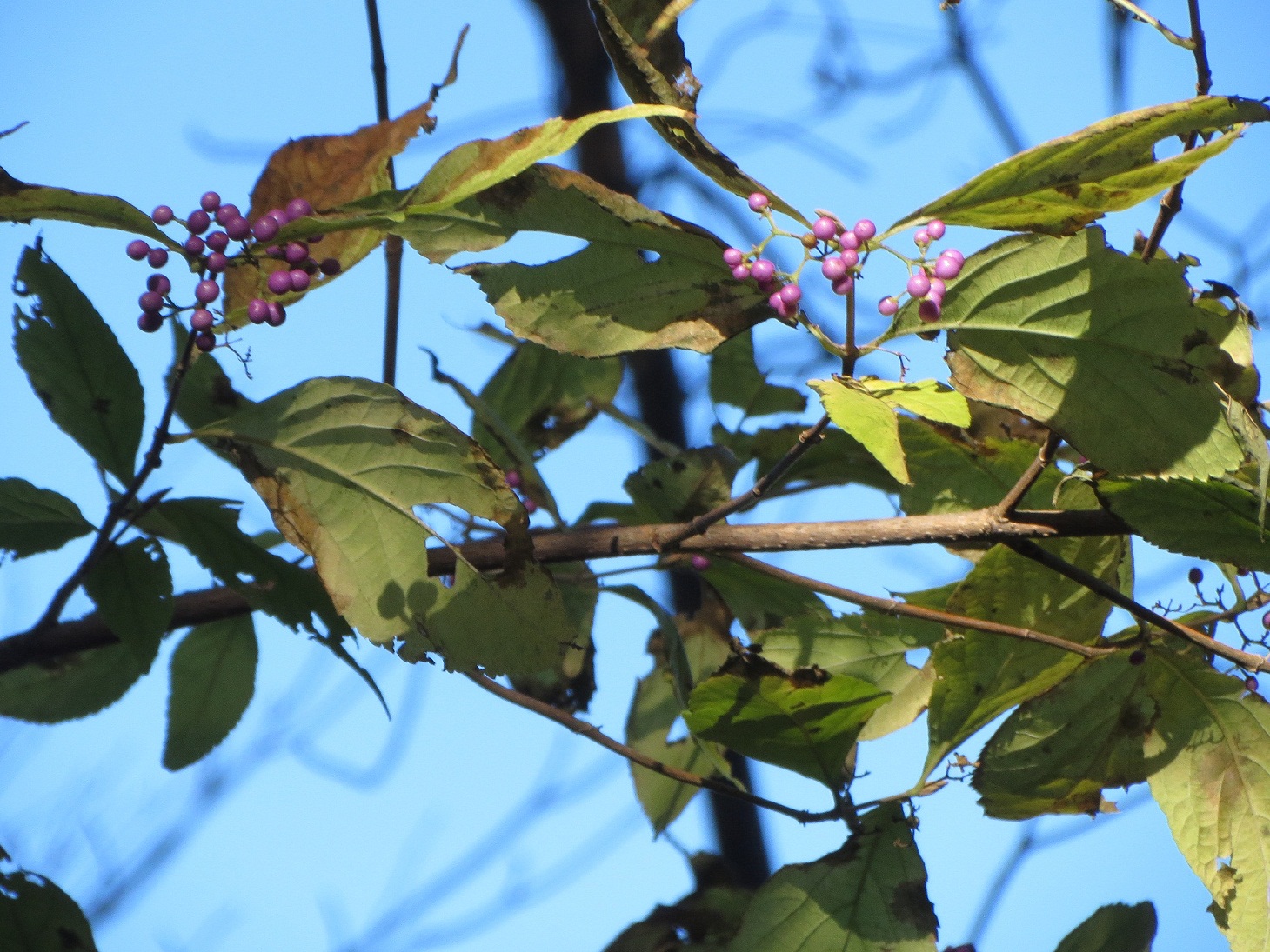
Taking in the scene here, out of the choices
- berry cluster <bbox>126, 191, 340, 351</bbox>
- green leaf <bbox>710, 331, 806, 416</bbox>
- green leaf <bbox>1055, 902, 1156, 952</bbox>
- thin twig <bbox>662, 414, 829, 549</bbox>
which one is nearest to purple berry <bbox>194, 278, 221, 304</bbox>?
berry cluster <bbox>126, 191, 340, 351</bbox>

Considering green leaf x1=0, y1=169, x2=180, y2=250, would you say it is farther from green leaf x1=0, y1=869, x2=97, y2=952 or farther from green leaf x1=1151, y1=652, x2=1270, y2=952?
green leaf x1=1151, y1=652, x2=1270, y2=952

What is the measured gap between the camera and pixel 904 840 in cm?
82

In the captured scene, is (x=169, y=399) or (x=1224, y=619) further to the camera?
(x=1224, y=619)

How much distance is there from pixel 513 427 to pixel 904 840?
0.62 metres

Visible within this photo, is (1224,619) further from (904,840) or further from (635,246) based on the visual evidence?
(635,246)

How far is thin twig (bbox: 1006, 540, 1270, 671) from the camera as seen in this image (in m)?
0.67

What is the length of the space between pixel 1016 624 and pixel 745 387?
0.48 m

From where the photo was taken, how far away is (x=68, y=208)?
608mm

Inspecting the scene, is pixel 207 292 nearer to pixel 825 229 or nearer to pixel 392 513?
pixel 392 513

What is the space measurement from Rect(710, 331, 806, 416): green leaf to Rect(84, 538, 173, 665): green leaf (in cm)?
61

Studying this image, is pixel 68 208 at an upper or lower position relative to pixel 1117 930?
upper

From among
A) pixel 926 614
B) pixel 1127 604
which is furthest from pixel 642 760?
pixel 1127 604

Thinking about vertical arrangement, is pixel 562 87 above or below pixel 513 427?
above

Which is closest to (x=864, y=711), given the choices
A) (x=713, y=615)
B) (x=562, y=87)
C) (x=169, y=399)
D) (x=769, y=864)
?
(x=713, y=615)
